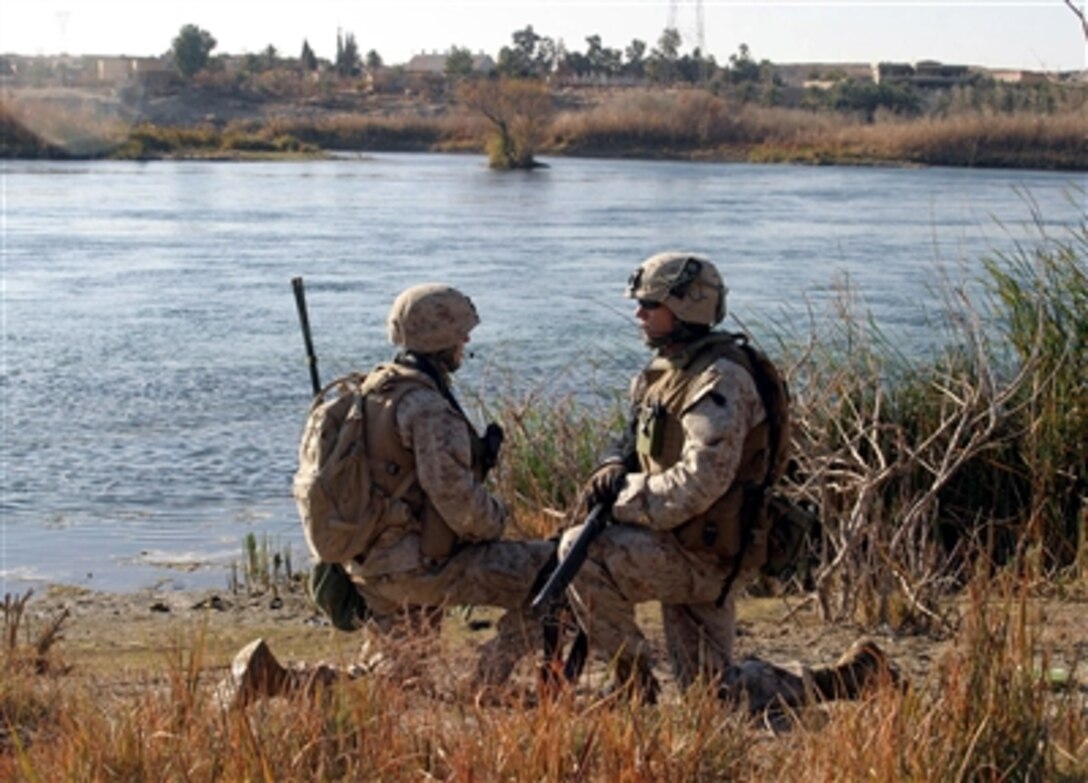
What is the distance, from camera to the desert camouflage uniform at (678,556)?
534 cm

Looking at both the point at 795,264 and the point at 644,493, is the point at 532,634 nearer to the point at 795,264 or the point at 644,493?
the point at 644,493

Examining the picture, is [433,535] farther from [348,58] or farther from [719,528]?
[348,58]

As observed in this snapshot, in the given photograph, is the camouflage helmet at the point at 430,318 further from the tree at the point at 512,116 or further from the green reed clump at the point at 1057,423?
the tree at the point at 512,116

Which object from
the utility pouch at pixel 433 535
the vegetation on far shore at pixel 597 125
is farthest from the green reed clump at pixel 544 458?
the vegetation on far shore at pixel 597 125

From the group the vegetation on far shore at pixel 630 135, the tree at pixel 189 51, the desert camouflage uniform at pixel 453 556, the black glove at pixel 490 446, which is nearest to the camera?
the desert camouflage uniform at pixel 453 556

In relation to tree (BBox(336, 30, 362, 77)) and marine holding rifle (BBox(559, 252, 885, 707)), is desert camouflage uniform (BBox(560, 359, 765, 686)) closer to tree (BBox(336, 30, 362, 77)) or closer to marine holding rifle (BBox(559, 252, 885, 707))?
marine holding rifle (BBox(559, 252, 885, 707))

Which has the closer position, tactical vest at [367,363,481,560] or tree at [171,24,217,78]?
tactical vest at [367,363,481,560]

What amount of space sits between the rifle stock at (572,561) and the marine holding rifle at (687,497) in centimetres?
4

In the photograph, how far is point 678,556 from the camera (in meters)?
5.60

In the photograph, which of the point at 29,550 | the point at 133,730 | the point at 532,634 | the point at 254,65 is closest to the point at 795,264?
the point at 29,550

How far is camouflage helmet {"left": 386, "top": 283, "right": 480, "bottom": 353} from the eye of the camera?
5.71 metres

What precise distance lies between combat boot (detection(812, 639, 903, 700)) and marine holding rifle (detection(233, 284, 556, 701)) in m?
0.87

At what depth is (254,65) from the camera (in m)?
113

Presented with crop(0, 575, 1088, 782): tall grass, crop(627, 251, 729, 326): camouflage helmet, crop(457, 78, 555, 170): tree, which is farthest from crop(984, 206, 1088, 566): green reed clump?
crop(457, 78, 555, 170): tree
